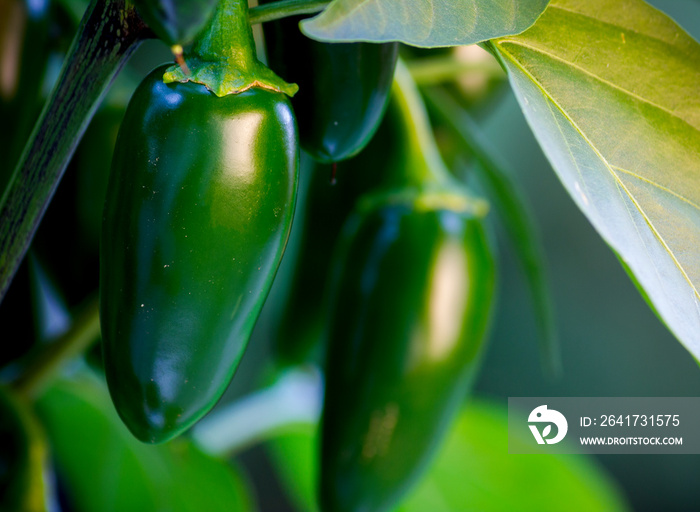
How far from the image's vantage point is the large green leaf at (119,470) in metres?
0.53

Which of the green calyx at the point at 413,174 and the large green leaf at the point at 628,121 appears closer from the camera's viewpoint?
the large green leaf at the point at 628,121

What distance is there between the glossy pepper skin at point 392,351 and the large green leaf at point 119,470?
11 centimetres

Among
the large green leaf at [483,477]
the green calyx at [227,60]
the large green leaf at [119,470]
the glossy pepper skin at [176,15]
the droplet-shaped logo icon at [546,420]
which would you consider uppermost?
the glossy pepper skin at [176,15]

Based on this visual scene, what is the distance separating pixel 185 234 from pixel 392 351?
0.22m

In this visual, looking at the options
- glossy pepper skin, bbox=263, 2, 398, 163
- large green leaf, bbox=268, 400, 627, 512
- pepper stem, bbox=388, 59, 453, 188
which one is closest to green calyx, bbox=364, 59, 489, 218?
pepper stem, bbox=388, 59, 453, 188

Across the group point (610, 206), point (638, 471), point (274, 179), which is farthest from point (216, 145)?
point (638, 471)

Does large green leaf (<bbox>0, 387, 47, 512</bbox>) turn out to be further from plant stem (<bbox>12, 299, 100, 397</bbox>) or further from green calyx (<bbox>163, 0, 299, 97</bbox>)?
green calyx (<bbox>163, 0, 299, 97</bbox>)

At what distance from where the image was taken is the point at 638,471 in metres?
1.76

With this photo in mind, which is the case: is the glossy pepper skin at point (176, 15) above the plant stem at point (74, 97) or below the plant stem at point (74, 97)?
above

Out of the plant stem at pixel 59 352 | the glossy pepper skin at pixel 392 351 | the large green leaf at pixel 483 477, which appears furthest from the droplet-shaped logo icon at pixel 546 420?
the plant stem at pixel 59 352

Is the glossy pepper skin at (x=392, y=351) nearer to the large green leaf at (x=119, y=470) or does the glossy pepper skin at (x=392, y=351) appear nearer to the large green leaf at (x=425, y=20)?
the large green leaf at (x=119, y=470)

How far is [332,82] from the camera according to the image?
0.28 m

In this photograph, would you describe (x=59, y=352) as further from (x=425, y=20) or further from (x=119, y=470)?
(x=425, y=20)

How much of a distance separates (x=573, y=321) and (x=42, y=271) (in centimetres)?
148
